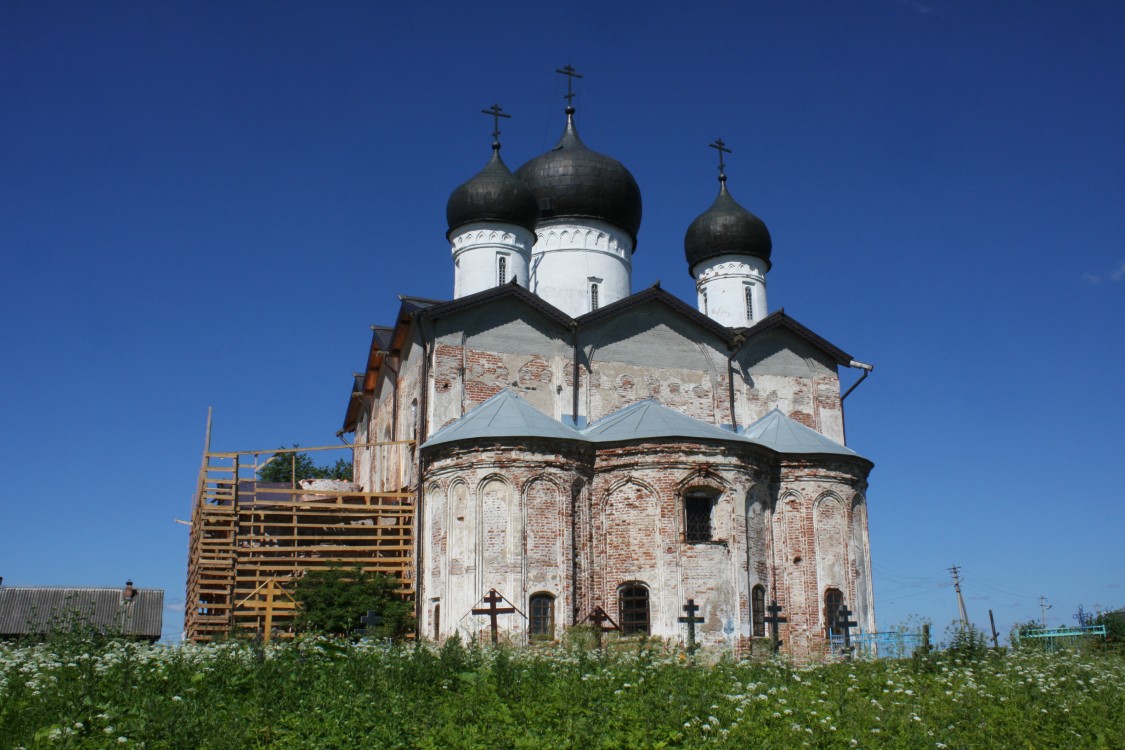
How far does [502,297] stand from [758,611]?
729 cm

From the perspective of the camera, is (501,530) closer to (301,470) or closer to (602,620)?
(602,620)

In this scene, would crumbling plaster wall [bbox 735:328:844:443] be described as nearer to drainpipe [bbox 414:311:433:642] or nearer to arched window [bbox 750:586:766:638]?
arched window [bbox 750:586:766:638]

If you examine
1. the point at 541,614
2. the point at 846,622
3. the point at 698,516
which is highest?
the point at 698,516

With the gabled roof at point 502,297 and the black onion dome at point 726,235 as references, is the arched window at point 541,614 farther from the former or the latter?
the black onion dome at point 726,235

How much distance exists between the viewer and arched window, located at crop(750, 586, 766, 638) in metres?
17.9

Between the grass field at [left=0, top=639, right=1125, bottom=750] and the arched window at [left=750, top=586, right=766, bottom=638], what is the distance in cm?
656

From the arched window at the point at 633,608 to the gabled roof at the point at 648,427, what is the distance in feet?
8.29

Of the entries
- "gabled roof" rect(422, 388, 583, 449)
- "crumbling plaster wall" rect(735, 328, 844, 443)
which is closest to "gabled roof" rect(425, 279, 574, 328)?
"gabled roof" rect(422, 388, 583, 449)

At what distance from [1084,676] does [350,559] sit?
39.1 feet

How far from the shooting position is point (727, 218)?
81.6 feet

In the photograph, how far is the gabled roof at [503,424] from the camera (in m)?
17.5

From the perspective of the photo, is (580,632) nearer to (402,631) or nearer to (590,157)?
(402,631)

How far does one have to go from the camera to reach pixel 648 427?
18.3 meters

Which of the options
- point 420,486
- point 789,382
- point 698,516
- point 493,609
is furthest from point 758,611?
point 420,486
